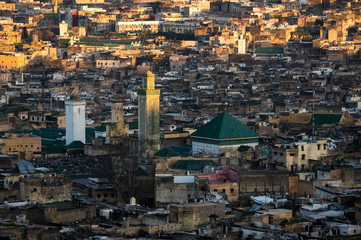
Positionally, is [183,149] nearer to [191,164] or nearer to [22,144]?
[191,164]

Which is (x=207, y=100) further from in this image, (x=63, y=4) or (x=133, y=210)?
(x=63, y=4)

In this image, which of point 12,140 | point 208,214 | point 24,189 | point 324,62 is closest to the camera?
point 208,214

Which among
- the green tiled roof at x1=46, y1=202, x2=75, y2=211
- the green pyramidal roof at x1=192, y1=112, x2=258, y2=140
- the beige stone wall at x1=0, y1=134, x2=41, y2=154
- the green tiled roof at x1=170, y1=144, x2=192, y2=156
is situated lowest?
the beige stone wall at x1=0, y1=134, x2=41, y2=154

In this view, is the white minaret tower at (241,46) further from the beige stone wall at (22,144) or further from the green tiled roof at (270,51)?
the beige stone wall at (22,144)

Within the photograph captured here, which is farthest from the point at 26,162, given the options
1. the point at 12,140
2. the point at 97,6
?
the point at 97,6

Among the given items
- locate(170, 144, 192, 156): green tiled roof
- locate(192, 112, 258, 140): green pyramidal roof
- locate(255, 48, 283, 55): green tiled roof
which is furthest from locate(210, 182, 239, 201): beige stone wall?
locate(255, 48, 283, 55): green tiled roof

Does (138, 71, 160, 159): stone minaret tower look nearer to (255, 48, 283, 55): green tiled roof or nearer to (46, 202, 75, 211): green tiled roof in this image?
(46, 202, 75, 211): green tiled roof
